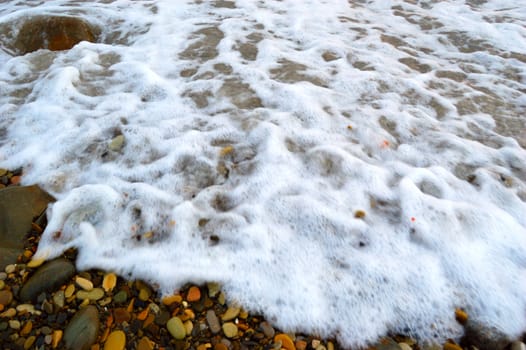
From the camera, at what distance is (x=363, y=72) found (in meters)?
3.84

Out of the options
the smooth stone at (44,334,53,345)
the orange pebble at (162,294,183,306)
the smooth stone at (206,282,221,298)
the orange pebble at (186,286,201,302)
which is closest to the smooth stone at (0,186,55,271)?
the smooth stone at (44,334,53,345)

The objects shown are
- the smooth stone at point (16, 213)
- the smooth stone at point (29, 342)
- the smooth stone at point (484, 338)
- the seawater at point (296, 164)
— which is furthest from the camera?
the smooth stone at point (16, 213)

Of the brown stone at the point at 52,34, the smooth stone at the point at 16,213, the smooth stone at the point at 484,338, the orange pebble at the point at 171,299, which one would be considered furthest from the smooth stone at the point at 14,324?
the brown stone at the point at 52,34

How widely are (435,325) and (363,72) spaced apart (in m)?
2.74

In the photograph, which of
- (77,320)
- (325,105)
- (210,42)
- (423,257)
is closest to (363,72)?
(325,105)

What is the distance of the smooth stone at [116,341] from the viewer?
174cm

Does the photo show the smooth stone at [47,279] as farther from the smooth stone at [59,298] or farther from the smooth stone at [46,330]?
the smooth stone at [46,330]

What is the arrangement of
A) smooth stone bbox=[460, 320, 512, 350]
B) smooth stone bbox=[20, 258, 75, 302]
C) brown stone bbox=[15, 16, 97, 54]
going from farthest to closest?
1. brown stone bbox=[15, 16, 97, 54]
2. smooth stone bbox=[20, 258, 75, 302]
3. smooth stone bbox=[460, 320, 512, 350]

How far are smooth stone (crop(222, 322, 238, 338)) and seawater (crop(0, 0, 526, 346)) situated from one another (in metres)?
0.15

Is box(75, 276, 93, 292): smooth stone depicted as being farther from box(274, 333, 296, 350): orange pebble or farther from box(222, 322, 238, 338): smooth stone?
box(274, 333, 296, 350): orange pebble

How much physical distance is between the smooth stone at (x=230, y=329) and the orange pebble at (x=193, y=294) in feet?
0.72

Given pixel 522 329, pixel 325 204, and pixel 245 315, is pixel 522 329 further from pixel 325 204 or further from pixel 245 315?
pixel 245 315

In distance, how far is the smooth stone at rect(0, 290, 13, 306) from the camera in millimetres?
1872

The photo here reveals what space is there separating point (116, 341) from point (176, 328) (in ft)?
0.95
